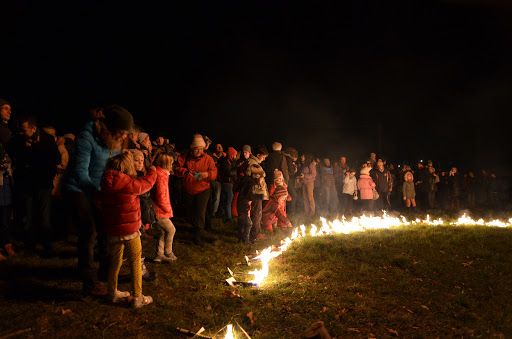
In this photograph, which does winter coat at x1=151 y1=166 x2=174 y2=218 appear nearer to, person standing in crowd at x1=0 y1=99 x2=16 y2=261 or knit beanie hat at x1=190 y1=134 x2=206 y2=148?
knit beanie hat at x1=190 y1=134 x2=206 y2=148

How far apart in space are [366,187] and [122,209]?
1161cm

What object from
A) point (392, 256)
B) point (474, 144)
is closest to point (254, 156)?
point (392, 256)

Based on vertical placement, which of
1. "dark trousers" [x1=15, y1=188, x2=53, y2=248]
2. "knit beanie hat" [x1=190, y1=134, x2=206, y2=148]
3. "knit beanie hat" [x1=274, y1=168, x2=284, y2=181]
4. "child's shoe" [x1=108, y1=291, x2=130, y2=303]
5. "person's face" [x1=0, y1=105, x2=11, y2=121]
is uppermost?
"person's face" [x1=0, y1=105, x2=11, y2=121]

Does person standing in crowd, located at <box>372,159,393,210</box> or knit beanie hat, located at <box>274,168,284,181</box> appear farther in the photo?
person standing in crowd, located at <box>372,159,393,210</box>

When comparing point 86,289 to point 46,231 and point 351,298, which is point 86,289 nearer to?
point 46,231

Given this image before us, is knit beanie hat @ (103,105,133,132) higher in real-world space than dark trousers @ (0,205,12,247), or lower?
higher

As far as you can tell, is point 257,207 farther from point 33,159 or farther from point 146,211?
point 33,159

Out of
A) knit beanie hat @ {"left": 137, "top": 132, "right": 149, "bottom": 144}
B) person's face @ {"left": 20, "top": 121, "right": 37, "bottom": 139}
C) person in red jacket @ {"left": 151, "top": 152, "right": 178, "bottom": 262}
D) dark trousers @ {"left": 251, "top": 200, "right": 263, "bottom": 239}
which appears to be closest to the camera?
person's face @ {"left": 20, "top": 121, "right": 37, "bottom": 139}

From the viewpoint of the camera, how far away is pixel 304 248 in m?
8.05

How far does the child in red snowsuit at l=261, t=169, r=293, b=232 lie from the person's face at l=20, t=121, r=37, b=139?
601 centimetres

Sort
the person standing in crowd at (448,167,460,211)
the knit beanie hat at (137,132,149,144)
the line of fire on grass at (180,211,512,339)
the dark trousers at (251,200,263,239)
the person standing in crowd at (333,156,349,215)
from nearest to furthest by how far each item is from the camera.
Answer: the line of fire on grass at (180,211,512,339)
the knit beanie hat at (137,132,149,144)
the dark trousers at (251,200,263,239)
the person standing in crowd at (333,156,349,215)
the person standing in crowd at (448,167,460,211)

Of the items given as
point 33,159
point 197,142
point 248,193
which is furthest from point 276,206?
point 33,159

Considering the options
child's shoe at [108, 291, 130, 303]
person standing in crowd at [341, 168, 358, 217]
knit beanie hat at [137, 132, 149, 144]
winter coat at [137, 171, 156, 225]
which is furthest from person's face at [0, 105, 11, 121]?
person standing in crowd at [341, 168, 358, 217]

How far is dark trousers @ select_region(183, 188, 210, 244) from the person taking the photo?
25.6 ft
